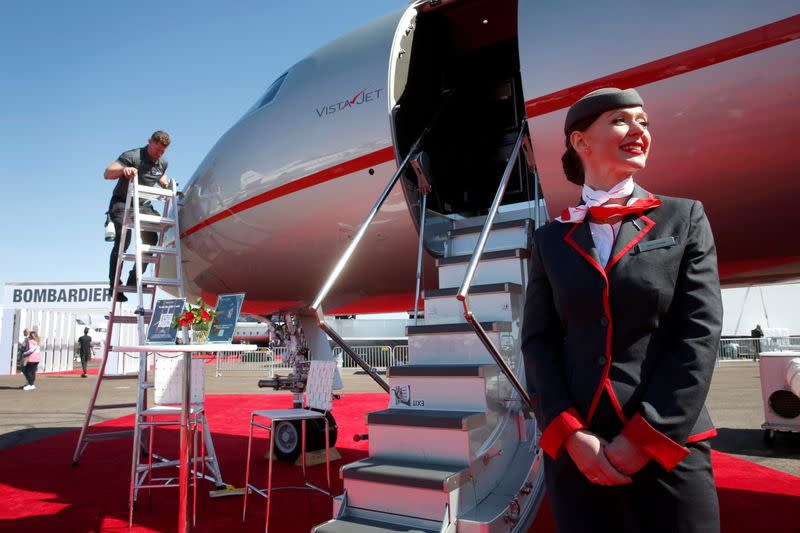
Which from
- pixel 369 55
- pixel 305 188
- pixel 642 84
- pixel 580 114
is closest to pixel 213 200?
pixel 305 188

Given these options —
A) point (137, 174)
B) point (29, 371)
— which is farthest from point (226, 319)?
point (29, 371)

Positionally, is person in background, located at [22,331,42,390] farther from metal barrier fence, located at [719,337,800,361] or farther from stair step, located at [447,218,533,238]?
metal barrier fence, located at [719,337,800,361]

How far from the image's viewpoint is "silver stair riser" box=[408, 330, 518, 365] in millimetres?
2971

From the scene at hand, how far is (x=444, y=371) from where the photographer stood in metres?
2.86

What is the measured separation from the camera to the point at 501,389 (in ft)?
9.63

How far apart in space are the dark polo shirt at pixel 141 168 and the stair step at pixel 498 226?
126 inches

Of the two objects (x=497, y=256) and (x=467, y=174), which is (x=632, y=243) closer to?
(x=497, y=256)

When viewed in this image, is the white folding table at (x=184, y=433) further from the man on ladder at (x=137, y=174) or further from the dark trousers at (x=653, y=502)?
the man on ladder at (x=137, y=174)

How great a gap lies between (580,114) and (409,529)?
→ 6.06 feet

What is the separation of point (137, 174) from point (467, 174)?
2.97 metres

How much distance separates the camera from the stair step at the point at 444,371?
9.08 ft

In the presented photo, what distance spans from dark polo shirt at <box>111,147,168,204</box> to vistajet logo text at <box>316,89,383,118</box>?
83.9 inches

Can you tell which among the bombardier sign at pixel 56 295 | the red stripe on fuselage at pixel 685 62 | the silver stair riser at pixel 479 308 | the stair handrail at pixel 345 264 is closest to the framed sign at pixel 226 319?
the stair handrail at pixel 345 264

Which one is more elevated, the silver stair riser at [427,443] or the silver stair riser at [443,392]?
the silver stair riser at [443,392]
